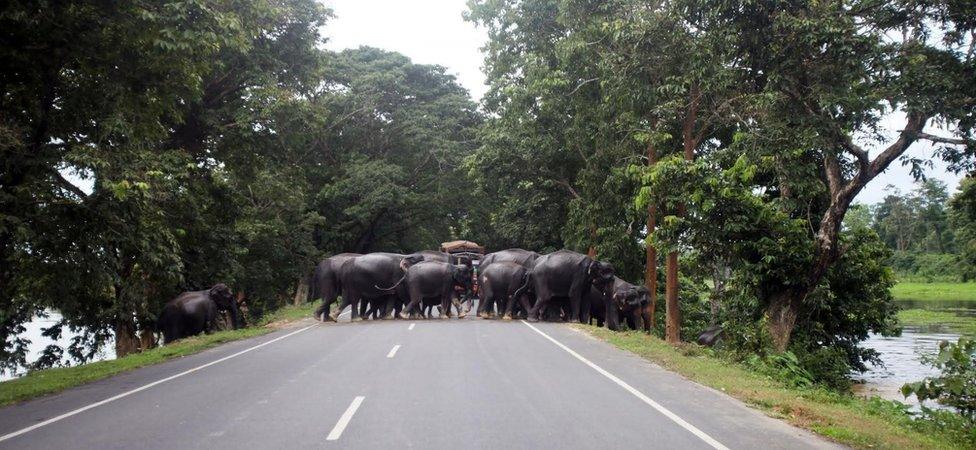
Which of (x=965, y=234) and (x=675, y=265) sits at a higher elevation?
(x=965, y=234)

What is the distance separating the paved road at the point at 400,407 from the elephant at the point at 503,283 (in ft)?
33.9

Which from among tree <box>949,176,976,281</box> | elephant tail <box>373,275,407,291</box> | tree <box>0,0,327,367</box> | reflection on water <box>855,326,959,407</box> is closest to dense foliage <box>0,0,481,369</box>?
tree <box>0,0,327,367</box>

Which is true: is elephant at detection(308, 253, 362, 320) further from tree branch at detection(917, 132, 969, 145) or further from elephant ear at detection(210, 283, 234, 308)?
tree branch at detection(917, 132, 969, 145)

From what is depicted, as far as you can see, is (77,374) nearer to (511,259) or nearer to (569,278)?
(569,278)

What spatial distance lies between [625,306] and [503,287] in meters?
4.21

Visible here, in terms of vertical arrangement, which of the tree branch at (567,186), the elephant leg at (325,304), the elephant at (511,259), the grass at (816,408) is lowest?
the grass at (816,408)

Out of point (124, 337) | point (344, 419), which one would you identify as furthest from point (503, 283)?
point (344, 419)

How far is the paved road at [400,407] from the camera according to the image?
718 cm

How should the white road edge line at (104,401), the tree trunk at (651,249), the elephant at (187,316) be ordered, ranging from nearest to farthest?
the white road edge line at (104,401) < the tree trunk at (651,249) < the elephant at (187,316)

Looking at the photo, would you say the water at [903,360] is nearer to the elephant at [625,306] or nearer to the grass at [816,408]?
the grass at [816,408]

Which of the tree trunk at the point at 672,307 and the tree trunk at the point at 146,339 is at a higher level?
the tree trunk at the point at 672,307

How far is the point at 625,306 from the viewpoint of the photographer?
23922mm

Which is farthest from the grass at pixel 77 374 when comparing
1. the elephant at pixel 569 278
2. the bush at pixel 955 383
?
the bush at pixel 955 383

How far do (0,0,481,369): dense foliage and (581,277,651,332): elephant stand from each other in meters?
11.1
